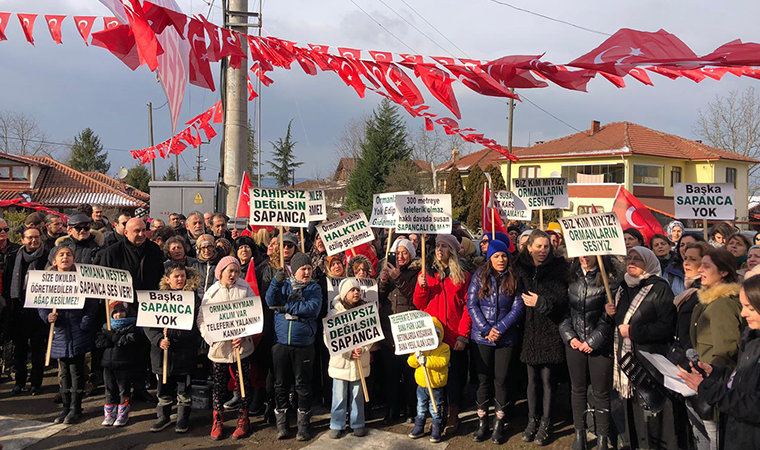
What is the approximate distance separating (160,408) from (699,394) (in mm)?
5037

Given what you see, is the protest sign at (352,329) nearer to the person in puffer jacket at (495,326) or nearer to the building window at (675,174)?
the person in puffer jacket at (495,326)

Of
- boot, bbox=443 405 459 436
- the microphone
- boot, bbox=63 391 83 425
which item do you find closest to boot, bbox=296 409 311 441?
boot, bbox=443 405 459 436

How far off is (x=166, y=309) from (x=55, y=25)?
4649 mm

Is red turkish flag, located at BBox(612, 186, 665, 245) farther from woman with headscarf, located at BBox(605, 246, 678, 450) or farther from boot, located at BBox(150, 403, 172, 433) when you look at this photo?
boot, located at BBox(150, 403, 172, 433)

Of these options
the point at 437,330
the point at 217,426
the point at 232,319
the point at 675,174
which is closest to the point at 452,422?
the point at 437,330

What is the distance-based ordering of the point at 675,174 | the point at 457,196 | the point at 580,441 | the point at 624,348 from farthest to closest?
the point at 675,174
the point at 457,196
the point at 580,441
the point at 624,348

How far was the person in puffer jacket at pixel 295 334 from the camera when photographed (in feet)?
18.2

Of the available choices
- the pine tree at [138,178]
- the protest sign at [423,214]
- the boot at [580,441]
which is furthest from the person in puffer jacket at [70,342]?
the pine tree at [138,178]

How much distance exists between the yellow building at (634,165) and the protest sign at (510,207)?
32.7 metres

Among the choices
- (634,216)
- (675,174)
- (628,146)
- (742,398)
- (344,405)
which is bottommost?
(344,405)

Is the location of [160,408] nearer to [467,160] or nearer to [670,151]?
[670,151]

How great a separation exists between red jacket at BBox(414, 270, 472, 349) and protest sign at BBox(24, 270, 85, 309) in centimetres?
368

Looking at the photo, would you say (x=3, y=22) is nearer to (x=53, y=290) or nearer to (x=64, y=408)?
(x=53, y=290)

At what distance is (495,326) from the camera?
548 centimetres
